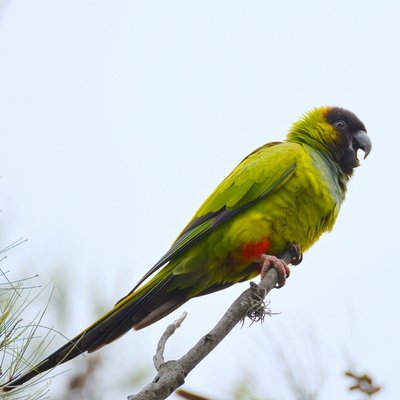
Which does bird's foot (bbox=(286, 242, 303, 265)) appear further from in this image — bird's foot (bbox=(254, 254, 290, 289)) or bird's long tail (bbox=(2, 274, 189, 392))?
bird's long tail (bbox=(2, 274, 189, 392))

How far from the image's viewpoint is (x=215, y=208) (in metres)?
4.12

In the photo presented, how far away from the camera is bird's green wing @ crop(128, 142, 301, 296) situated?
3.97 meters

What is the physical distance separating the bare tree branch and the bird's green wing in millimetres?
1013

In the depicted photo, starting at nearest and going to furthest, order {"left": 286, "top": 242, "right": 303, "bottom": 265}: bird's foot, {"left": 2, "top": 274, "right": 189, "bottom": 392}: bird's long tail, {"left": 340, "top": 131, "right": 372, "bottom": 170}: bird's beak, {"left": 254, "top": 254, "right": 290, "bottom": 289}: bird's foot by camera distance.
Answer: {"left": 2, "top": 274, "right": 189, "bottom": 392}: bird's long tail, {"left": 254, "top": 254, "right": 290, "bottom": 289}: bird's foot, {"left": 286, "top": 242, "right": 303, "bottom": 265}: bird's foot, {"left": 340, "top": 131, "right": 372, "bottom": 170}: bird's beak

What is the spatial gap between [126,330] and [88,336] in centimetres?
35

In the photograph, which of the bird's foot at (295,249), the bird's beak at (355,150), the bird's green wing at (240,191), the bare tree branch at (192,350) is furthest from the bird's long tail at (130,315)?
the bird's beak at (355,150)

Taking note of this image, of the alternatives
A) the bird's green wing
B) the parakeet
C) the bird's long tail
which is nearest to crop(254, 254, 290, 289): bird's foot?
the parakeet

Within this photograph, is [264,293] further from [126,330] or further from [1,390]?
[1,390]

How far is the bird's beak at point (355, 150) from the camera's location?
15.4ft

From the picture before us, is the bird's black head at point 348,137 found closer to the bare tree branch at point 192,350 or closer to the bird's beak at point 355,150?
the bird's beak at point 355,150

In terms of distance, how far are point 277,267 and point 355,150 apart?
6.22 feet

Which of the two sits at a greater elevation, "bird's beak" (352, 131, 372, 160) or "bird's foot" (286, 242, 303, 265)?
"bird's beak" (352, 131, 372, 160)

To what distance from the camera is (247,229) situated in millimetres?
3830

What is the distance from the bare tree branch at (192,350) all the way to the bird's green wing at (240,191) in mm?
1013
